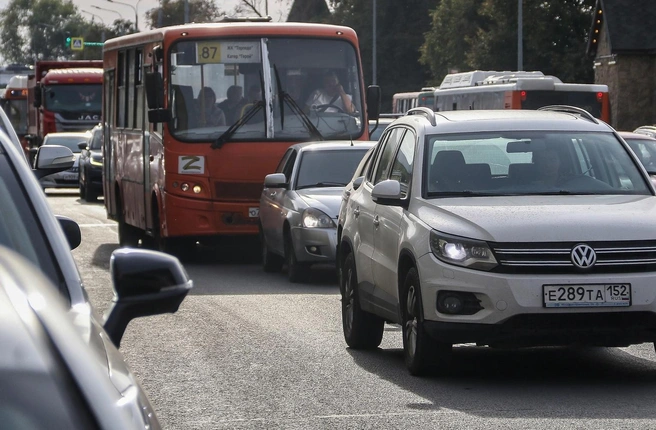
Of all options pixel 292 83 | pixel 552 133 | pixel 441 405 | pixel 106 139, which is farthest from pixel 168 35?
pixel 441 405

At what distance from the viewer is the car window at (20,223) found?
3361 millimetres

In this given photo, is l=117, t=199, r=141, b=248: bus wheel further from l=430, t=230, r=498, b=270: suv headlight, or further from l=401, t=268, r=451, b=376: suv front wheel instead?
l=430, t=230, r=498, b=270: suv headlight

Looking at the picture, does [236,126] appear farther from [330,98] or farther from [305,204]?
[305,204]

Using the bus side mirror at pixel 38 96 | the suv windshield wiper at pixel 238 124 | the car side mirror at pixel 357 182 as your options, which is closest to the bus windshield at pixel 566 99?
the bus side mirror at pixel 38 96

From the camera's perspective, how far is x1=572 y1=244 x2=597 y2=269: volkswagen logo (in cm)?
824

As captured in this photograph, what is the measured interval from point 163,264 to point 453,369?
610 centimetres

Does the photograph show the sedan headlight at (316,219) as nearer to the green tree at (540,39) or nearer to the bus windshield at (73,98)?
the bus windshield at (73,98)

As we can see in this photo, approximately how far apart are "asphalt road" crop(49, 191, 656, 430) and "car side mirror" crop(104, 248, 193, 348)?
3915 millimetres

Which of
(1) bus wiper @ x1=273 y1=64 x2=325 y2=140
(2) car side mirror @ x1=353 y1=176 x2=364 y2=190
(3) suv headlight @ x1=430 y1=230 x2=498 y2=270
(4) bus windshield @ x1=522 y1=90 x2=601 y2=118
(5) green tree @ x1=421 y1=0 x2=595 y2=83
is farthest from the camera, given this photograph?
(5) green tree @ x1=421 y1=0 x2=595 y2=83

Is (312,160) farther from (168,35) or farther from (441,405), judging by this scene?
(441,405)

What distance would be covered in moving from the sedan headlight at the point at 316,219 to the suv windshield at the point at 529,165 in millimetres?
6051

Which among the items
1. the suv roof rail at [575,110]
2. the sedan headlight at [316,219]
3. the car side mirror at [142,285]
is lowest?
the sedan headlight at [316,219]

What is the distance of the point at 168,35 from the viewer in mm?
18719

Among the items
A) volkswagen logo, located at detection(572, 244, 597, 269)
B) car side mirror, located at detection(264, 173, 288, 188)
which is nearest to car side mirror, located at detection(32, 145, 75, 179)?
volkswagen logo, located at detection(572, 244, 597, 269)
